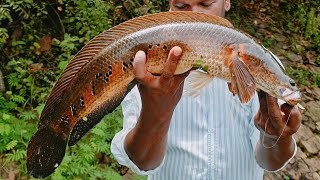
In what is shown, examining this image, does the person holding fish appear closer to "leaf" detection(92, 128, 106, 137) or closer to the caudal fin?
the caudal fin

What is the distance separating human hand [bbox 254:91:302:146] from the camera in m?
2.30

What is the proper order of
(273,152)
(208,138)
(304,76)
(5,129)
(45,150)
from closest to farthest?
(45,150) < (273,152) < (208,138) < (5,129) < (304,76)

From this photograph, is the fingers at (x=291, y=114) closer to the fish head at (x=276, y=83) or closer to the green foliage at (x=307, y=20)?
the fish head at (x=276, y=83)

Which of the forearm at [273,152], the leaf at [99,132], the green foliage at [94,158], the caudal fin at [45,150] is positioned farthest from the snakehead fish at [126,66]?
the leaf at [99,132]

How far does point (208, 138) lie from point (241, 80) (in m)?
0.66

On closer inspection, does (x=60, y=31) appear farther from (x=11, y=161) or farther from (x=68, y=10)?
(x=11, y=161)

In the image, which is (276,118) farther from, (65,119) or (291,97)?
(65,119)

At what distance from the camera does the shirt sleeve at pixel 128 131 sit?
2.58 m

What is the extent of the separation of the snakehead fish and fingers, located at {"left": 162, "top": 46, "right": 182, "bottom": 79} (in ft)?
0.11

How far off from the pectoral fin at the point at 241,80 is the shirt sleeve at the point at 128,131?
23.0 inches

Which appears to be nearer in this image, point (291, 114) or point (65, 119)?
point (65, 119)

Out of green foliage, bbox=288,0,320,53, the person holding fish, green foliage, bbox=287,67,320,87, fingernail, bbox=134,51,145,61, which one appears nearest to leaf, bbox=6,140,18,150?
the person holding fish

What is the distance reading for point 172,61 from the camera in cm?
214

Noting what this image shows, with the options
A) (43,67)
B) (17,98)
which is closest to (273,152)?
(17,98)
